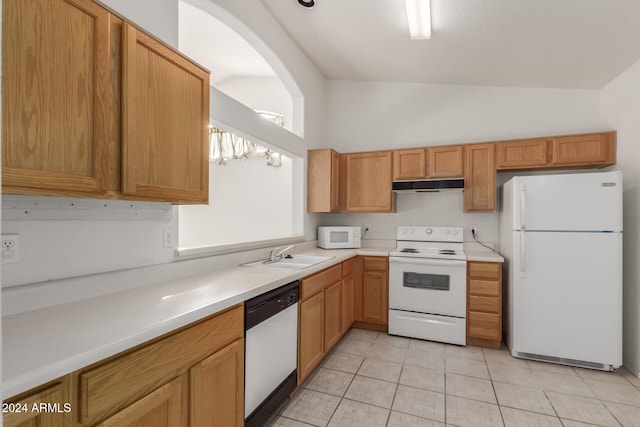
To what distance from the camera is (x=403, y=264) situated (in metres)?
3.35

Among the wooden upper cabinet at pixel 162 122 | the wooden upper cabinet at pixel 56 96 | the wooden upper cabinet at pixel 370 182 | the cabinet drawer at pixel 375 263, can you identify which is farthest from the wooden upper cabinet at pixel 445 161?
the wooden upper cabinet at pixel 56 96

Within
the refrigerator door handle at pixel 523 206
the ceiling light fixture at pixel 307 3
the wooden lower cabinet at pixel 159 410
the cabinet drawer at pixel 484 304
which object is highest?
the ceiling light fixture at pixel 307 3

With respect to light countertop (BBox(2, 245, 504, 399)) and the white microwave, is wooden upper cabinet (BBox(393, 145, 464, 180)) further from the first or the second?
light countertop (BBox(2, 245, 504, 399))

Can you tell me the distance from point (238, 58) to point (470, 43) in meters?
2.57

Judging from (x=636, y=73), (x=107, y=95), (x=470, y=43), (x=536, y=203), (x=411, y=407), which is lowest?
(x=411, y=407)

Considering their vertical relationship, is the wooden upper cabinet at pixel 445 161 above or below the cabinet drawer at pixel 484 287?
above

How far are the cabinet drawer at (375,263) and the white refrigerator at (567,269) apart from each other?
3.84 feet

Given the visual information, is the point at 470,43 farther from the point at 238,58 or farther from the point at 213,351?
the point at 213,351

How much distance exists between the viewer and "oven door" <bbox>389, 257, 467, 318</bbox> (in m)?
3.14

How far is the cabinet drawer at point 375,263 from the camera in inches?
136

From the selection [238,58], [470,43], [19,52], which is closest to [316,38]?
[238,58]

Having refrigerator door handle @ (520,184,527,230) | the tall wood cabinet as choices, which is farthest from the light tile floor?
the tall wood cabinet

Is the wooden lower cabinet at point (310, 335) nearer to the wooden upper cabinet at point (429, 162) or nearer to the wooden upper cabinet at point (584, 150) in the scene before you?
the wooden upper cabinet at point (429, 162)

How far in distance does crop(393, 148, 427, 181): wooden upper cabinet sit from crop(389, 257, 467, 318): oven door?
0.97 m
